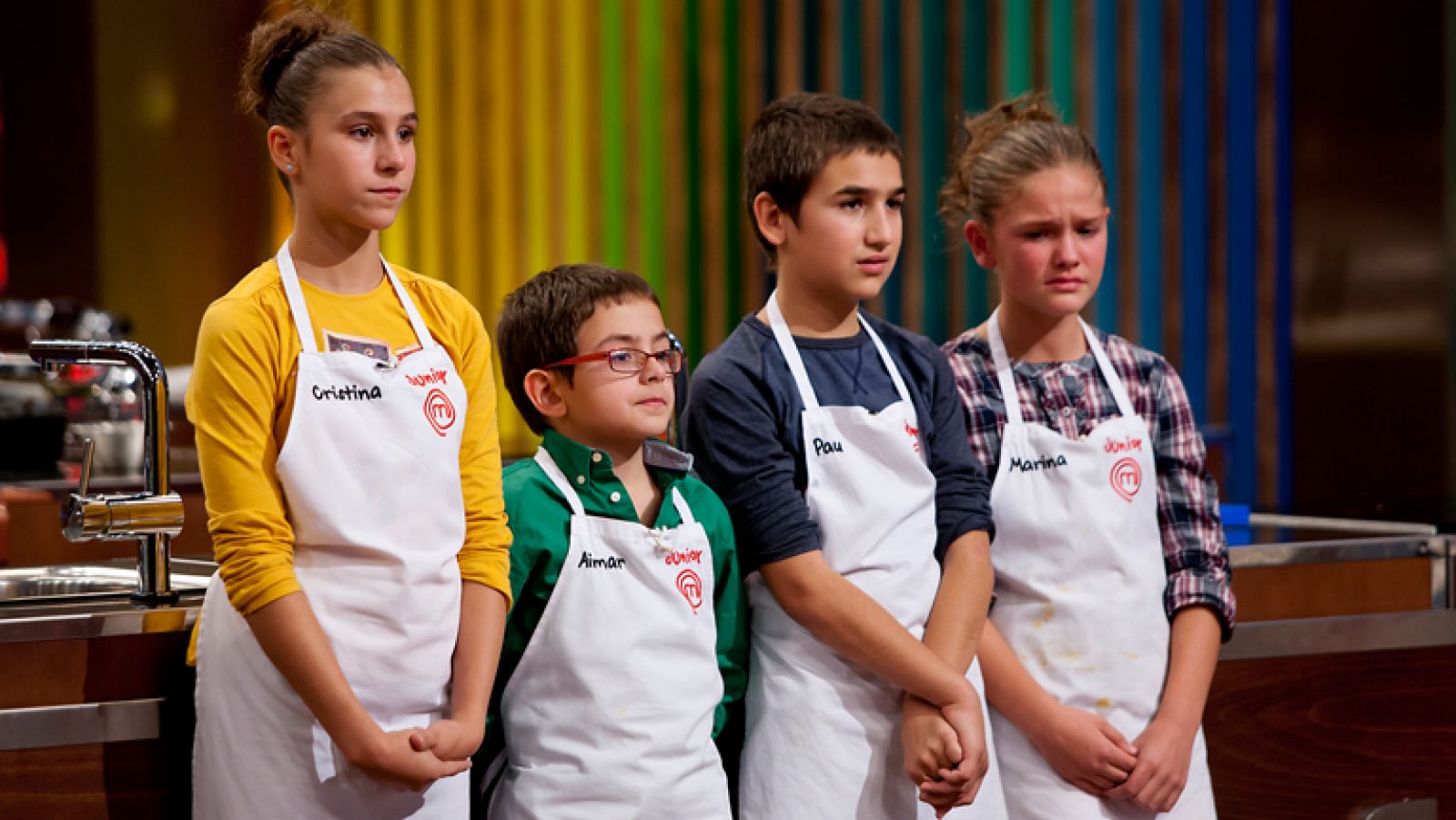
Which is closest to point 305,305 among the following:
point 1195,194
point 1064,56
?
point 1064,56

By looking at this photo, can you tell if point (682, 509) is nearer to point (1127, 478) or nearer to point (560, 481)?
point (560, 481)

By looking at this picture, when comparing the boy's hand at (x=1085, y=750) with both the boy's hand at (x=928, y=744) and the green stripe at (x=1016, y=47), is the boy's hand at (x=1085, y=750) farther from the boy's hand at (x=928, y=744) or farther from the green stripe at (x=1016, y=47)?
the green stripe at (x=1016, y=47)

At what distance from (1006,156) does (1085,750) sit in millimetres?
719

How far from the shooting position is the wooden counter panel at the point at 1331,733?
196cm

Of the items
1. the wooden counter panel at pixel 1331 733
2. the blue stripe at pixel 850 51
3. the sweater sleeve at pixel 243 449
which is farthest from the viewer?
the blue stripe at pixel 850 51

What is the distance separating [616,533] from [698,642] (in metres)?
0.14

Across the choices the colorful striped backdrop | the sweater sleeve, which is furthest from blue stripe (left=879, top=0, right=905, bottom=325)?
the sweater sleeve

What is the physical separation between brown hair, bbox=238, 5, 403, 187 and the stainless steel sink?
54cm

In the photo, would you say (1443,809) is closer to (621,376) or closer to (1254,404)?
(621,376)

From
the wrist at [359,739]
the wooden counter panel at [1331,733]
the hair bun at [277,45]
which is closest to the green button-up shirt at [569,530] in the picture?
the wrist at [359,739]

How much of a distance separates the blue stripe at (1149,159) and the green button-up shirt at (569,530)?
286 centimetres

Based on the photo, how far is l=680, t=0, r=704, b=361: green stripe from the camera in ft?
13.4

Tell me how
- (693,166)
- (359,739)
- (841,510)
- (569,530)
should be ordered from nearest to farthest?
(359,739) → (569,530) → (841,510) → (693,166)

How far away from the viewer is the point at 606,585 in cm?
155
